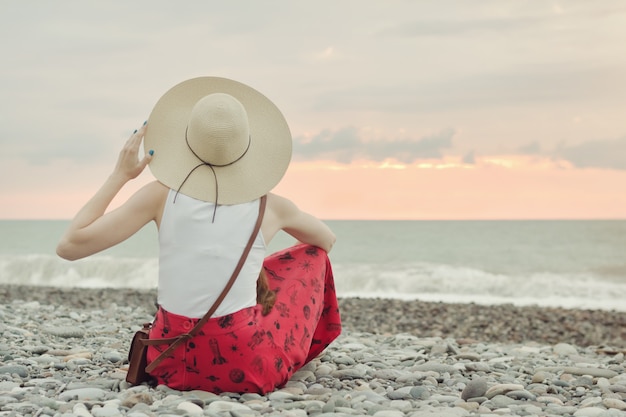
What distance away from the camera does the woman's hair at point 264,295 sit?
398 centimetres

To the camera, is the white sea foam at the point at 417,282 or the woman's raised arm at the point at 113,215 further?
the white sea foam at the point at 417,282

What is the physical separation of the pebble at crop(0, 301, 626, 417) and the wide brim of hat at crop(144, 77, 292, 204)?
44.0 inches

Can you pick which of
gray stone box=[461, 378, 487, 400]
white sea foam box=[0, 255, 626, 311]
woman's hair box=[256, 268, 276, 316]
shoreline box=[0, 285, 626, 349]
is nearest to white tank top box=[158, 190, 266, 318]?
woman's hair box=[256, 268, 276, 316]

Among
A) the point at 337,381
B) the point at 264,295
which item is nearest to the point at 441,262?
the point at 337,381

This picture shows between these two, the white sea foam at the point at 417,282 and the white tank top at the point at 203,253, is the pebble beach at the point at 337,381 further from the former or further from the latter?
the white sea foam at the point at 417,282

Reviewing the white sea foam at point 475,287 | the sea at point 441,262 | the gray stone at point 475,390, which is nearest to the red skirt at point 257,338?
the gray stone at point 475,390

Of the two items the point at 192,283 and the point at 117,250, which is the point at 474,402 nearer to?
the point at 192,283

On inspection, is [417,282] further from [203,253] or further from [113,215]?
[113,215]

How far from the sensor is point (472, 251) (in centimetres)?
3238

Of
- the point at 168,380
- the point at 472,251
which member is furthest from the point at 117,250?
the point at 168,380

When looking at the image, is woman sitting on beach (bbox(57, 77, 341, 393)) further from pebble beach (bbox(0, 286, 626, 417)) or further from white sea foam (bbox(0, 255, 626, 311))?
white sea foam (bbox(0, 255, 626, 311))

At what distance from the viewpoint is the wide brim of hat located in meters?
3.72

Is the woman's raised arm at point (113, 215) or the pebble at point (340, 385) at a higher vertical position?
the woman's raised arm at point (113, 215)

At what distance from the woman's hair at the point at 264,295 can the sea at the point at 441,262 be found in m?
11.8
